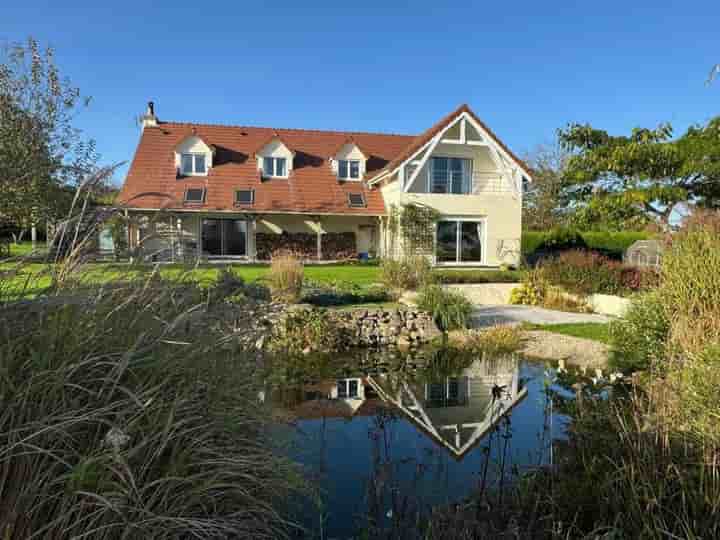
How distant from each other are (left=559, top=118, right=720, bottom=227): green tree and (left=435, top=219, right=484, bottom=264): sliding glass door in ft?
22.3

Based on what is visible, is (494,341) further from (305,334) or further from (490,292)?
(490,292)

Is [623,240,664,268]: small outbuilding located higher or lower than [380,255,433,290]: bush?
higher

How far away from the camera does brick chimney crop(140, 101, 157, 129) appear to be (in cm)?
2269

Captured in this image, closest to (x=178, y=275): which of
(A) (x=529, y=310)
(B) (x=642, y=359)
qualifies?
(B) (x=642, y=359)

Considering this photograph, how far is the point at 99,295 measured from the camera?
82.8 inches

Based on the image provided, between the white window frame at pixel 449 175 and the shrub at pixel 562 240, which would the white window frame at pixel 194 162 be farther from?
the shrub at pixel 562 240

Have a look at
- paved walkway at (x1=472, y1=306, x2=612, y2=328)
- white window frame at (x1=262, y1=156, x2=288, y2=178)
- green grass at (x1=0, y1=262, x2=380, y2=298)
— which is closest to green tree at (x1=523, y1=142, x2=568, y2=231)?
white window frame at (x1=262, y1=156, x2=288, y2=178)

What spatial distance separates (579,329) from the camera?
30.6 feet

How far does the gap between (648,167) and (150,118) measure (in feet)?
68.2

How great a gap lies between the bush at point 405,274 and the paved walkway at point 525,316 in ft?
5.33

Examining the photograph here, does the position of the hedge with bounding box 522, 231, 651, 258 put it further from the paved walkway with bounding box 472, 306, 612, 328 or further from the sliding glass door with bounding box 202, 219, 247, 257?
the sliding glass door with bounding box 202, 219, 247, 257

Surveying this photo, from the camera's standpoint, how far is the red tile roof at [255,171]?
67.2 feet

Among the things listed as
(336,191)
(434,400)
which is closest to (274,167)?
(336,191)

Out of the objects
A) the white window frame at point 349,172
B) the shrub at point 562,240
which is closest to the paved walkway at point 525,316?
the white window frame at point 349,172
